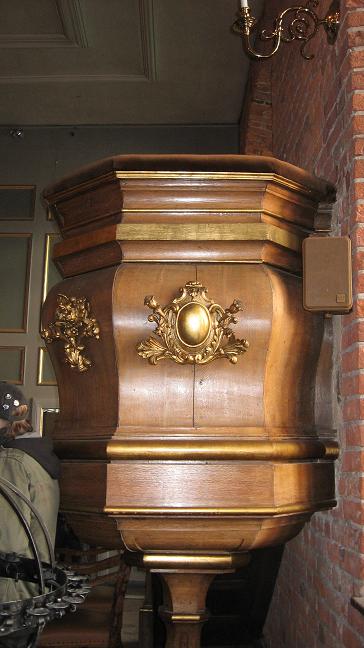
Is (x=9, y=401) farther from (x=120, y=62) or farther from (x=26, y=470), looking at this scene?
(x=120, y=62)

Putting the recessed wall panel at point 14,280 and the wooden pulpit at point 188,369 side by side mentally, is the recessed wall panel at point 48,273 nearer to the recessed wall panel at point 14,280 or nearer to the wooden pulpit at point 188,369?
the recessed wall panel at point 14,280

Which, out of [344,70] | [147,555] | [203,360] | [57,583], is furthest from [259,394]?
[344,70]


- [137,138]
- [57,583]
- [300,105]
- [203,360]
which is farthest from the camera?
[137,138]

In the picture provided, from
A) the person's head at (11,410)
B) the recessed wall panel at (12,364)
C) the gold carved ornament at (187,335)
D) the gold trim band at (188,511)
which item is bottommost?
the gold trim band at (188,511)

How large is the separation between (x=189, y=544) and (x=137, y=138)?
16.3ft

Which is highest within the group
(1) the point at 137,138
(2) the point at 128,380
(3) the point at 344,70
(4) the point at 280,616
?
(1) the point at 137,138

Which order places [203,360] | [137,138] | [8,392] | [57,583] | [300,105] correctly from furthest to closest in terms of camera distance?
[137,138] < [300,105] < [8,392] < [203,360] < [57,583]

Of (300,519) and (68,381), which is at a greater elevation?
(68,381)

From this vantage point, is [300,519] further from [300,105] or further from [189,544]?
[300,105]

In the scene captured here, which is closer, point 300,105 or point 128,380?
point 128,380

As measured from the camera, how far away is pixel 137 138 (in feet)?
21.0

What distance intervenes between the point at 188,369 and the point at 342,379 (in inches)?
21.0

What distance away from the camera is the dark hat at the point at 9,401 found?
2.72 m

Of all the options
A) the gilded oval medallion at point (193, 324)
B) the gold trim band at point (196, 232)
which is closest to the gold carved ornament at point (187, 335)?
the gilded oval medallion at point (193, 324)
